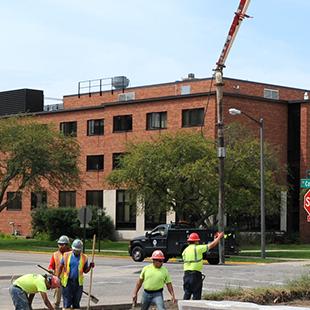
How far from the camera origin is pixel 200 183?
41969 millimetres

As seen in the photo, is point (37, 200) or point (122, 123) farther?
point (37, 200)

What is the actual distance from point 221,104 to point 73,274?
22937mm

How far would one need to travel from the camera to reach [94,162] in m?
65.2

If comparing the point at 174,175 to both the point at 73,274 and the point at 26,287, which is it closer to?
the point at 73,274

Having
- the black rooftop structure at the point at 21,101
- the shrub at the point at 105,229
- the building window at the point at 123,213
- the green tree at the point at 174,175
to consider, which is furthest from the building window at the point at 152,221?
the black rooftop structure at the point at 21,101

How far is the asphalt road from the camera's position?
813 inches

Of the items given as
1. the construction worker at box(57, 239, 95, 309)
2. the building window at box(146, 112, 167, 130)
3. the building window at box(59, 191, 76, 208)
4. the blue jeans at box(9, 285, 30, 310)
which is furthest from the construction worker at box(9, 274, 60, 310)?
the building window at box(59, 191, 76, 208)

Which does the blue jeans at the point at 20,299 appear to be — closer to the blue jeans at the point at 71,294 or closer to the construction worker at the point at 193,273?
the blue jeans at the point at 71,294

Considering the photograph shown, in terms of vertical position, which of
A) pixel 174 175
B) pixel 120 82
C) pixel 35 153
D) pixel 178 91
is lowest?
pixel 174 175

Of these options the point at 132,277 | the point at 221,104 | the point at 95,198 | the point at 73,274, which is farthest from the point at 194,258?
the point at 95,198

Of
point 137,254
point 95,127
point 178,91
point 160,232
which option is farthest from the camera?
point 95,127

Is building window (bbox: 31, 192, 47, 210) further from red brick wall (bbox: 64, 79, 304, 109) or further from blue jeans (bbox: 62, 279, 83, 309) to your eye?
blue jeans (bbox: 62, 279, 83, 309)

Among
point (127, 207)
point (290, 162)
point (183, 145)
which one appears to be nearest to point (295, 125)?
point (290, 162)

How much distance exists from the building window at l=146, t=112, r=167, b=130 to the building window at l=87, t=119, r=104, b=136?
5600 mm
